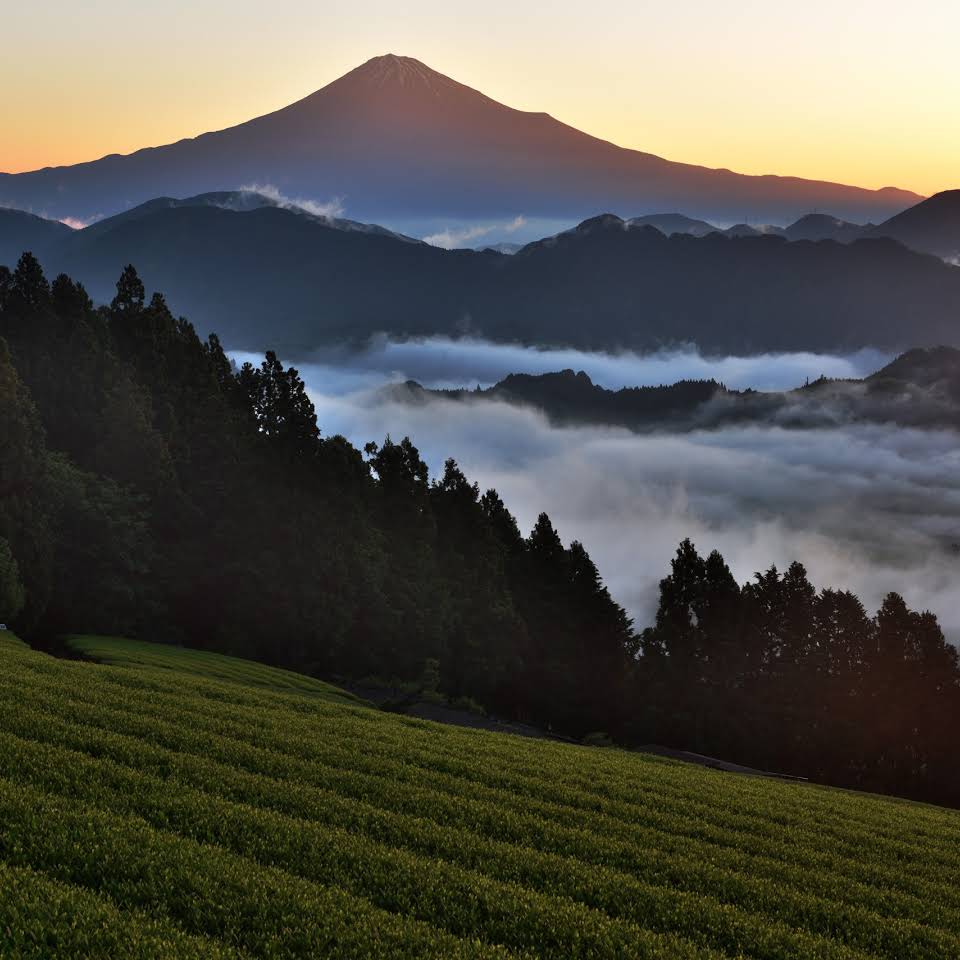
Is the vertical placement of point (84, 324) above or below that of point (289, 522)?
above

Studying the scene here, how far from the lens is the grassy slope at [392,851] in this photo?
14047 mm

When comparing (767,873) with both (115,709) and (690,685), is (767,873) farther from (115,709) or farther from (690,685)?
(690,685)

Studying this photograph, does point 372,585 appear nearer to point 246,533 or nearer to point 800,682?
point 246,533

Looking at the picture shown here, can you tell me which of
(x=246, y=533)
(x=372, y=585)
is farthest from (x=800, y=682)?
(x=246, y=533)

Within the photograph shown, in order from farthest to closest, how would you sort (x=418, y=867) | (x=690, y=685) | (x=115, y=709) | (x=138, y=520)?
(x=690, y=685) < (x=138, y=520) < (x=115, y=709) < (x=418, y=867)

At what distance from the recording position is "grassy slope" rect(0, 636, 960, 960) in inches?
553

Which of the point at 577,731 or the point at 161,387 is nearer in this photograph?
the point at 161,387

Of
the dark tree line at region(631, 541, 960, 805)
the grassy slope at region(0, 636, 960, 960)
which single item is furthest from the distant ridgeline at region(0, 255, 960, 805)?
the grassy slope at region(0, 636, 960, 960)

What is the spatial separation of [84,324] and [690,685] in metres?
75.1

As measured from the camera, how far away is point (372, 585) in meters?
88.9

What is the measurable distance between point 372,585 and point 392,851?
72.0 meters

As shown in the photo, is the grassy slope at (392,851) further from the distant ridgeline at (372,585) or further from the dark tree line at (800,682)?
the dark tree line at (800,682)

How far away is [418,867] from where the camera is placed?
16828 millimetres

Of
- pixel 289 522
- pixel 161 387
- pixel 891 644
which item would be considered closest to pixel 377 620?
pixel 289 522
